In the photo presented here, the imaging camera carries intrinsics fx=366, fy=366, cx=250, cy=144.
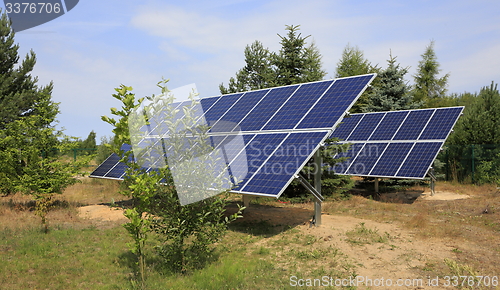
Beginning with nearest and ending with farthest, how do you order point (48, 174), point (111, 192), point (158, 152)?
1. point (158, 152)
2. point (48, 174)
3. point (111, 192)

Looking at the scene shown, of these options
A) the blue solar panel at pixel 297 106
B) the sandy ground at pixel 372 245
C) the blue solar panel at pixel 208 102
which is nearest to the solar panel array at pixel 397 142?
the sandy ground at pixel 372 245

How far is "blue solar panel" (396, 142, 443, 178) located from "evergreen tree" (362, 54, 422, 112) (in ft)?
31.7

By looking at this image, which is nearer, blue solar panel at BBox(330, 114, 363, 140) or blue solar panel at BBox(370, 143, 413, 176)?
blue solar panel at BBox(370, 143, 413, 176)

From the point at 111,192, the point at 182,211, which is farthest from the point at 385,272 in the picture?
the point at 111,192

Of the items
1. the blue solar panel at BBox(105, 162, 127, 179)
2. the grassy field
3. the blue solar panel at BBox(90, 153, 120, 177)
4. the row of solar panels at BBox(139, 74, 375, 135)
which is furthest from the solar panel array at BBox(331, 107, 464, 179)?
the blue solar panel at BBox(90, 153, 120, 177)

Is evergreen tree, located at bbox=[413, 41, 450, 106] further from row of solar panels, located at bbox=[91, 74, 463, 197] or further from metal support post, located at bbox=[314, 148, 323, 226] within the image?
metal support post, located at bbox=[314, 148, 323, 226]

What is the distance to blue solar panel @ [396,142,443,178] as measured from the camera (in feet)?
52.5

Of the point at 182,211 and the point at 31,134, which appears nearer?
the point at 182,211

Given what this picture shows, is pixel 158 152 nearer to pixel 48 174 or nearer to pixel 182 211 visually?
pixel 182 211

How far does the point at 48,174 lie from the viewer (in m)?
14.9

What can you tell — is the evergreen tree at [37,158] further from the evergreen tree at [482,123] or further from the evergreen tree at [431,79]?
the evergreen tree at [431,79]

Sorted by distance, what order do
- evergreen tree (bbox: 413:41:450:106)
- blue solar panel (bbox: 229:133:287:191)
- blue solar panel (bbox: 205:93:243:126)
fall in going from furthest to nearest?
evergreen tree (bbox: 413:41:450:106) < blue solar panel (bbox: 205:93:243:126) < blue solar panel (bbox: 229:133:287:191)

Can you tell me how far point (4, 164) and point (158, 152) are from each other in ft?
37.3

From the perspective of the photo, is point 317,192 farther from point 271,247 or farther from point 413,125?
point 413,125
